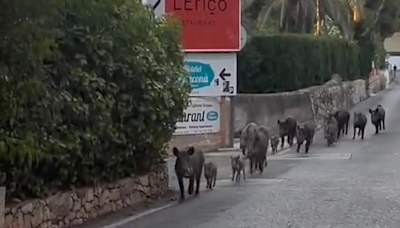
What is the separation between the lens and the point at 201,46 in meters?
25.8

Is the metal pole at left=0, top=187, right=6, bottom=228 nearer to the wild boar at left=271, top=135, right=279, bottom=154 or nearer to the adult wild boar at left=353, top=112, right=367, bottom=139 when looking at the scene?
the wild boar at left=271, top=135, right=279, bottom=154

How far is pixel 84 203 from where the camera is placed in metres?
13.4

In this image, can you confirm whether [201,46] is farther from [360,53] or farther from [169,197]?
[360,53]

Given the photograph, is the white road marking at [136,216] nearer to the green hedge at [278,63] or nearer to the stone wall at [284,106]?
the stone wall at [284,106]

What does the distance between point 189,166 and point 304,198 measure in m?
1.96

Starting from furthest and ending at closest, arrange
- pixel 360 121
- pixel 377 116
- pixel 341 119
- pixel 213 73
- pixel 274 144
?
pixel 377 116 < pixel 341 119 < pixel 360 121 < pixel 213 73 < pixel 274 144

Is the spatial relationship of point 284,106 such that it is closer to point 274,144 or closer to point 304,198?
Result: point 274,144

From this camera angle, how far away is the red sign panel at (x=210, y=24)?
25.7 m

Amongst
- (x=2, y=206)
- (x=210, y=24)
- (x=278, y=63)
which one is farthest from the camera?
(x=278, y=63)

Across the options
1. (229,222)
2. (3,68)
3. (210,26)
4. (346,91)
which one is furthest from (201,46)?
(346,91)

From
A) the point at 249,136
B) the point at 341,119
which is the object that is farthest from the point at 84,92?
the point at 341,119

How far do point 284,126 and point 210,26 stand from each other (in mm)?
3744

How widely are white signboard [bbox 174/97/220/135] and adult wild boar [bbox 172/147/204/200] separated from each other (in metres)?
8.28

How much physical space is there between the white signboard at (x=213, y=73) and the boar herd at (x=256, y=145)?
6.34 feet
